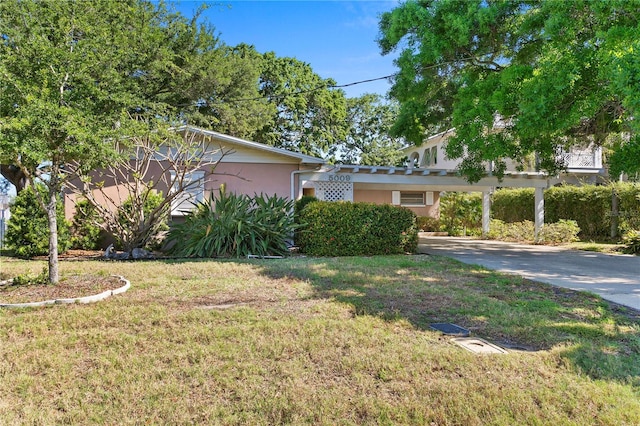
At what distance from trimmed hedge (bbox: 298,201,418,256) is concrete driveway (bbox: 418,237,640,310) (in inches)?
71.7

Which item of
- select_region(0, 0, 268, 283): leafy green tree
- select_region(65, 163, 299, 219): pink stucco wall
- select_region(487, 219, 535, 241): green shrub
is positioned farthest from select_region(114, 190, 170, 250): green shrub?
select_region(487, 219, 535, 241): green shrub

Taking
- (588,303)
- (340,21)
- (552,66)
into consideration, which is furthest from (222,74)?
(588,303)

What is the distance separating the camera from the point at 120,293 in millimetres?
5555

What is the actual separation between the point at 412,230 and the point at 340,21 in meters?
6.26

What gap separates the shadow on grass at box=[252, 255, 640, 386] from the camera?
361cm

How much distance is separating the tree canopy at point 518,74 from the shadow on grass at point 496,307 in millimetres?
2669

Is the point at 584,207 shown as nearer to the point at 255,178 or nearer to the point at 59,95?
the point at 255,178

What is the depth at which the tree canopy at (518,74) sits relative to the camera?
6527mm

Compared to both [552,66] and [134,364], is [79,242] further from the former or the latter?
[552,66]

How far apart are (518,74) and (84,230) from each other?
11320 millimetres

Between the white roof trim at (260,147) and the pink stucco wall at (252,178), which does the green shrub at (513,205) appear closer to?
the white roof trim at (260,147)

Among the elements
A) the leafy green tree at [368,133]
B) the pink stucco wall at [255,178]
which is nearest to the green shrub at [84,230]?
the pink stucco wall at [255,178]

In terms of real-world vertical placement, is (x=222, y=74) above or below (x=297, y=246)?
above

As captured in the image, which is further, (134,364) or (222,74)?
(222,74)
